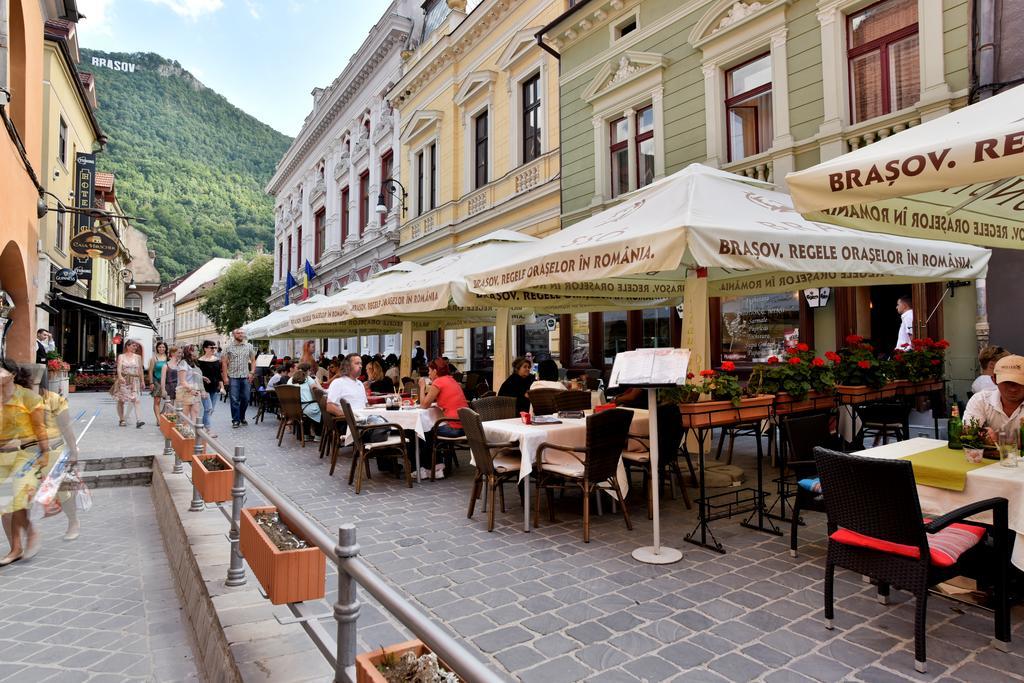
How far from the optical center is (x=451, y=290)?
7.57 metres

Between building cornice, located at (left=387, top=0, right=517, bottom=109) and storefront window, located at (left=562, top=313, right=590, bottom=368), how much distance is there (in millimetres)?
8908

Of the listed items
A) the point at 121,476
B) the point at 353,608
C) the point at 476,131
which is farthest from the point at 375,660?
the point at 476,131

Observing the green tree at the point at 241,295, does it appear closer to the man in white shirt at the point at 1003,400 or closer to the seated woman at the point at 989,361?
the seated woman at the point at 989,361

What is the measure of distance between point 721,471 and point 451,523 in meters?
2.92

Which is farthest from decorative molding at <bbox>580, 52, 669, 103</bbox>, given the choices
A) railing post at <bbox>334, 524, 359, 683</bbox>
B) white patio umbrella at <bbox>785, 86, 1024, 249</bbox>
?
railing post at <bbox>334, 524, 359, 683</bbox>

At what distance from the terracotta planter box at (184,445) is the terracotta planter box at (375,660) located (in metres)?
4.39

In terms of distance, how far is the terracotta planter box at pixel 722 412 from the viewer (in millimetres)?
4879

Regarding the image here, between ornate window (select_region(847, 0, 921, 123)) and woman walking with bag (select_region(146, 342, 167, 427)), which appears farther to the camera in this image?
woman walking with bag (select_region(146, 342, 167, 427))

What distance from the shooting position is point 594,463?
4801mm

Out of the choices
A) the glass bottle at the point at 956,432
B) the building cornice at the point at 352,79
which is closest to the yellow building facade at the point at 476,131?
the building cornice at the point at 352,79

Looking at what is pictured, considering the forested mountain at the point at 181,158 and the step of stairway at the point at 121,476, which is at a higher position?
the forested mountain at the point at 181,158

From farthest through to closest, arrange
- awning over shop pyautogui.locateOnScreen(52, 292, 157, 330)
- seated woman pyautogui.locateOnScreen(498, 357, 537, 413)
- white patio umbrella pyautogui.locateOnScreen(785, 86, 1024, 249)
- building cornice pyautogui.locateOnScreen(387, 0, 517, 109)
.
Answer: awning over shop pyautogui.locateOnScreen(52, 292, 157, 330)
building cornice pyautogui.locateOnScreen(387, 0, 517, 109)
seated woman pyautogui.locateOnScreen(498, 357, 537, 413)
white patio umbrella pyautogui.locateOnScreen(785, 86, 1024, 249)

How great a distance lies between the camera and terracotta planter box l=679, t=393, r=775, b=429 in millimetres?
4879

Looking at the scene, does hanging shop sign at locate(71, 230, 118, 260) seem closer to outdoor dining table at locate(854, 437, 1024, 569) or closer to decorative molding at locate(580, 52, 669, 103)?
decorative molding at locate(580, 52, 669, 103)
